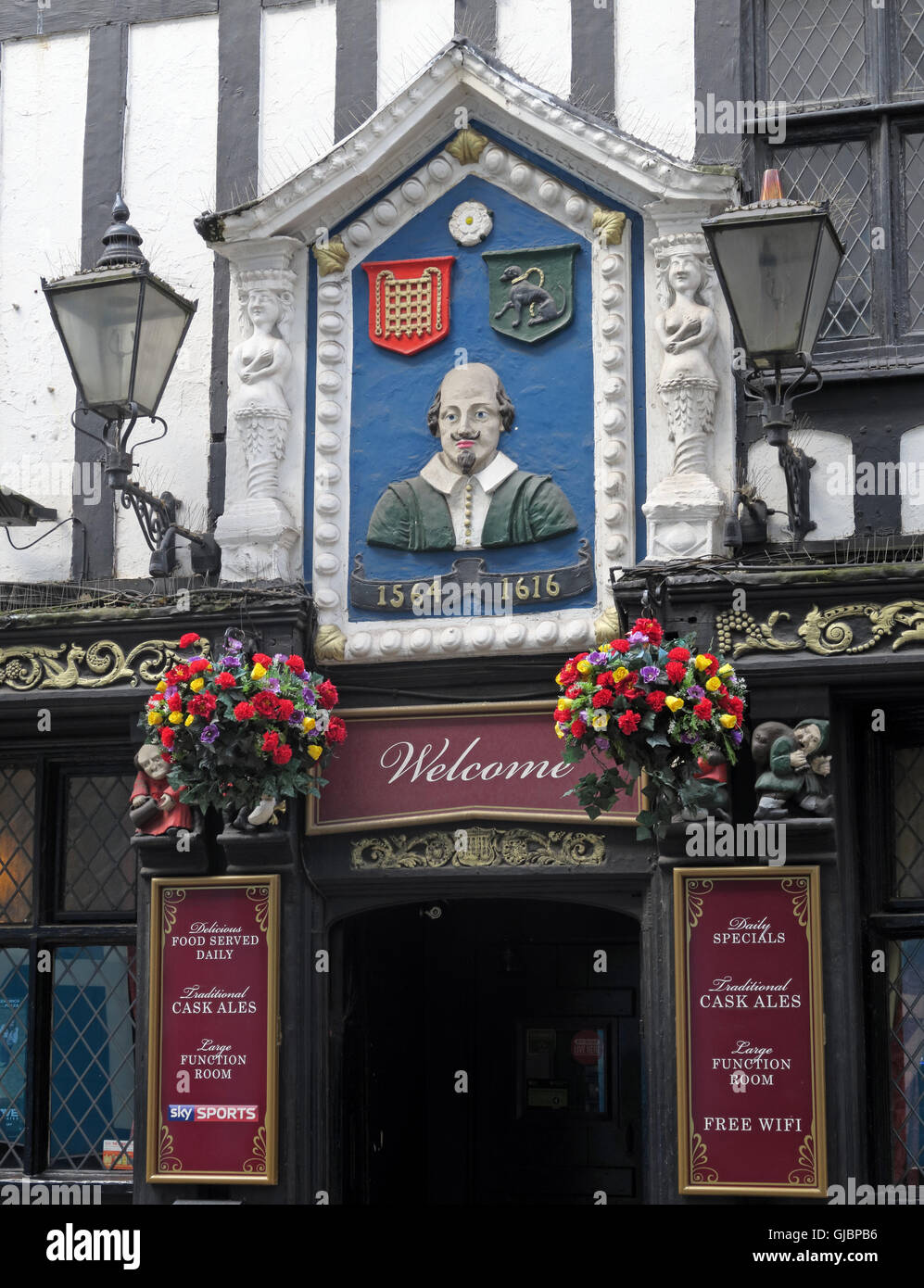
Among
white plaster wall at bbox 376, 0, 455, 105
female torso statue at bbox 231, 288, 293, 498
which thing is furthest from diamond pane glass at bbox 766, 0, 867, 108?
female torso statue at bbox 231, 288, 293, 498

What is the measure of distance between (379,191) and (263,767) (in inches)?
110

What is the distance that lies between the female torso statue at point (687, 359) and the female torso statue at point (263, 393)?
175cm

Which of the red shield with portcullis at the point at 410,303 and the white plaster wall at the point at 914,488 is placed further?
the red shield with portcullis at the point at 410,303

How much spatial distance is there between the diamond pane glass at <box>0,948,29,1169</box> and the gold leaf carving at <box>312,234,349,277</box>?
354 cm

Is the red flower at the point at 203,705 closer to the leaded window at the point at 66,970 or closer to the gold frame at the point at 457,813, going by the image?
the gold frame at the point at 457,813

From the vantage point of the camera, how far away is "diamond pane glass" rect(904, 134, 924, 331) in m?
8.59

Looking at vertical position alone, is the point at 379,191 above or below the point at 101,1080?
above

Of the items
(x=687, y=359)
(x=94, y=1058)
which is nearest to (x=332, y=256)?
(x=687, y=359)

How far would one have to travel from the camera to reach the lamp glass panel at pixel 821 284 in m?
7.83

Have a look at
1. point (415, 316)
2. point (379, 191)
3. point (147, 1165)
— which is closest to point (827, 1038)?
point (147, 1165)

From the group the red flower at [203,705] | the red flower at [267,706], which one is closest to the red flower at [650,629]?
the red flower at [267,706]

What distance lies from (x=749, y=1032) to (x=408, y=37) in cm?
495

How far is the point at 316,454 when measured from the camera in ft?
29.3
